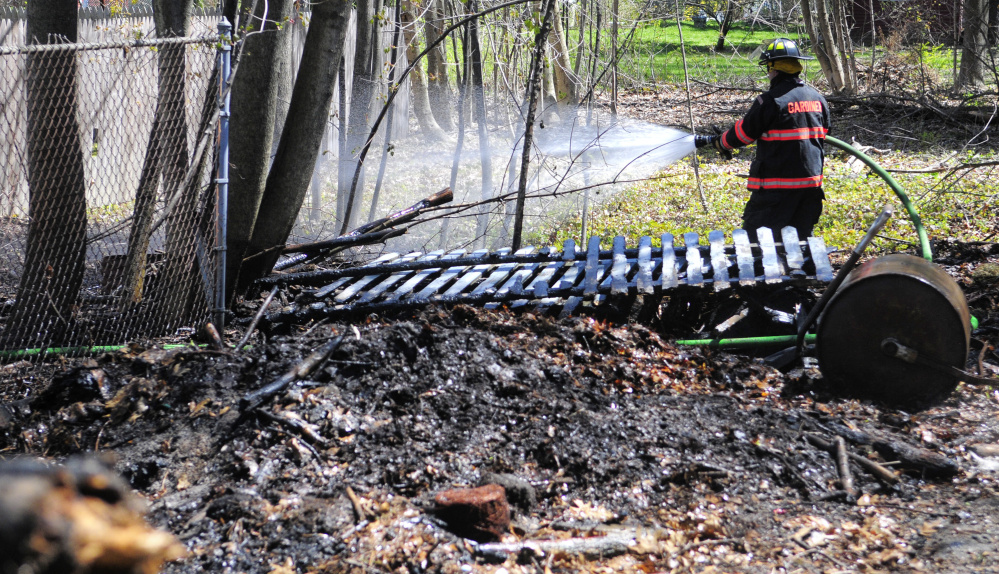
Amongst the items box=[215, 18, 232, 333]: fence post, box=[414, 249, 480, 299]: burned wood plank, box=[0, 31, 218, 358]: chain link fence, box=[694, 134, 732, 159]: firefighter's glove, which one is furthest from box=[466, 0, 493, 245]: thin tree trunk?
box=[215, 18, 232, 333]: fence post

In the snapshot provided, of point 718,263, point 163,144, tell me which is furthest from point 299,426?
point 718,263

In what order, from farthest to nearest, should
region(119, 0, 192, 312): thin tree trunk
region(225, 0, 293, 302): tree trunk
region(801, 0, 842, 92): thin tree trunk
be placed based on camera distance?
1. region(801, 0, 842, 92): thin tree trunk
2. region(225, 0, 293, 302): tree trunk
3. region(119, 0, 192, 312): thin tree trunk

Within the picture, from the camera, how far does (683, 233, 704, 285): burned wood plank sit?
527 cm

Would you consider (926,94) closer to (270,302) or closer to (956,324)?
(956,324)

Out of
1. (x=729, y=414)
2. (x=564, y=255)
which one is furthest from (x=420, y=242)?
(x=729, y=414)

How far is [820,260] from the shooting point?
5.30 metres

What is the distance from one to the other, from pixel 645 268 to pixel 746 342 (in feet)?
3.12

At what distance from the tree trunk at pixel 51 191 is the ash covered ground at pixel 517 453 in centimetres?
48

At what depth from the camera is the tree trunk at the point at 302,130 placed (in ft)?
19.8

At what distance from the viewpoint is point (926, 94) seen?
12.8m

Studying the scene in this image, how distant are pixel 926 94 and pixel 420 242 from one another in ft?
31.5

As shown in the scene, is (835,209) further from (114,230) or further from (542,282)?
(114,230)

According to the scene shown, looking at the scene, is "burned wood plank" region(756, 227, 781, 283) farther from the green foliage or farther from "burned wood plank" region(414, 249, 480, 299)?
"burned wood plank" region(414, 249, 480, 299)

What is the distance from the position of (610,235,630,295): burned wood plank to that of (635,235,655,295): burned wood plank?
0.35 ft
